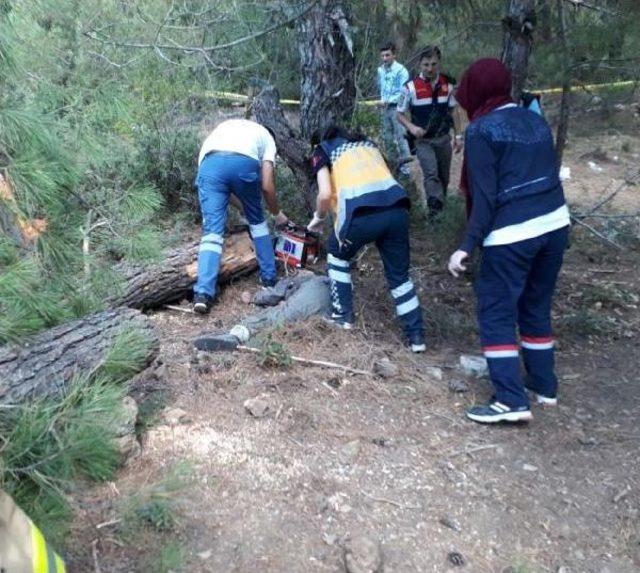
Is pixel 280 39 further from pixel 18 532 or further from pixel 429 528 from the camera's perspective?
pixel 18 532

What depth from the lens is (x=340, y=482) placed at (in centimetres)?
377

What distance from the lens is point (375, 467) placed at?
3926mm

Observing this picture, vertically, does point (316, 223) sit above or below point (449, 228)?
above

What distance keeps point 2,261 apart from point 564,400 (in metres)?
3.30

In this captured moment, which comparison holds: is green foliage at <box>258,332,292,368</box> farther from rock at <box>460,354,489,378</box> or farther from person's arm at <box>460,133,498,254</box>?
person's arm at <box>460,133,498,254</box>

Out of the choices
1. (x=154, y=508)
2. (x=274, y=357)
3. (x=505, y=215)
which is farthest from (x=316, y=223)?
(x=154, y=508)

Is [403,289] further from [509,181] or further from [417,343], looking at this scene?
[509,181]

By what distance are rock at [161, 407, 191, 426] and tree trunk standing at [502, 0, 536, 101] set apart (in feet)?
10.3

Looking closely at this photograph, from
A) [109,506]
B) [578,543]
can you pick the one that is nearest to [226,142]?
[109,506]

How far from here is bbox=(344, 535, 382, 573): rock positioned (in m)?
3.20

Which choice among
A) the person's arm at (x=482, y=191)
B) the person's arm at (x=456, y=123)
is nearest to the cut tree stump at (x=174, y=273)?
the person's arm at (x=456, y=123)

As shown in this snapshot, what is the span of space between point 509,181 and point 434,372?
1398 millimetres

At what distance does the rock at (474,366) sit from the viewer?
504 cm

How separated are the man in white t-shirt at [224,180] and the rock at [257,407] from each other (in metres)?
1.72
